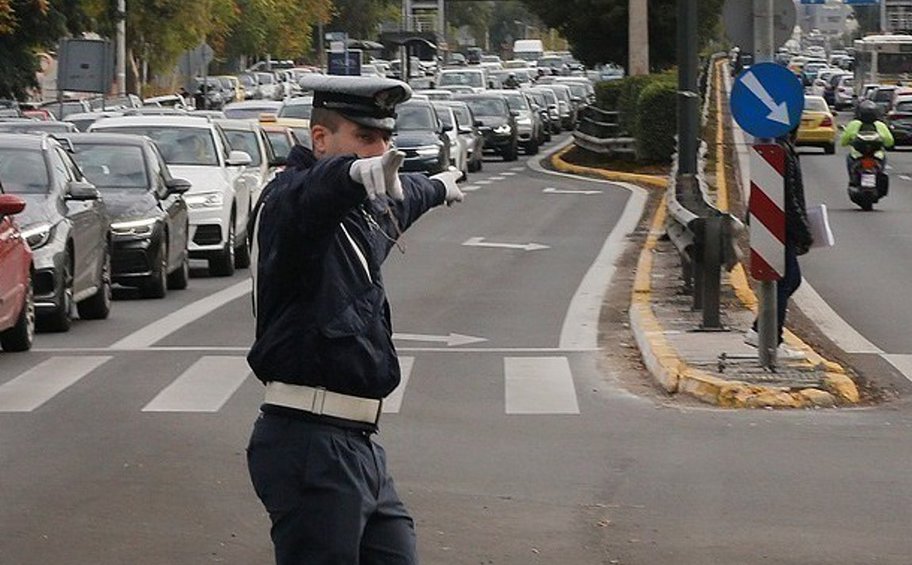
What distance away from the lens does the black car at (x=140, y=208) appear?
20594 millimetres

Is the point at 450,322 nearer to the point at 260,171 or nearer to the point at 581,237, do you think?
the point at 260,171

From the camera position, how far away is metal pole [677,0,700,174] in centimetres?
2131

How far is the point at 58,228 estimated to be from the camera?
57.2 feet

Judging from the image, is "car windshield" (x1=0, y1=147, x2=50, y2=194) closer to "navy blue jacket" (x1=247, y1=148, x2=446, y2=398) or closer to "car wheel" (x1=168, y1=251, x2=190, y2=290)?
"car wheel" (x1=168, y1=251, x2=190, y2=290)

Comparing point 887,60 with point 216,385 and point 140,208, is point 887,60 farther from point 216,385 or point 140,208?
point 216,385

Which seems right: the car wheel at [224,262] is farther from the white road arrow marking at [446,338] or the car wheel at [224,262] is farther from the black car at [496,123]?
the black car at [496,123]

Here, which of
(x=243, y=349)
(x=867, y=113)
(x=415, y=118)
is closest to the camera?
(x=243, y=349)

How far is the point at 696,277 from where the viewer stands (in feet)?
56.1

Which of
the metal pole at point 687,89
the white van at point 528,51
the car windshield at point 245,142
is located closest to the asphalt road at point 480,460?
the metal pole at point 687,89

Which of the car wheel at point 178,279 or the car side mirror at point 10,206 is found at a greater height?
the car side mirror at point 10,206

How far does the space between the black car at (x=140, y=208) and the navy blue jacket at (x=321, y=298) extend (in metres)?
15.3

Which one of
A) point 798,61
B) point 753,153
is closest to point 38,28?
point 753,153

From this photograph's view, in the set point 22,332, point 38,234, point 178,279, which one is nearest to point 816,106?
point 178,279

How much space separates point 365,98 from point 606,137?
45339mm
